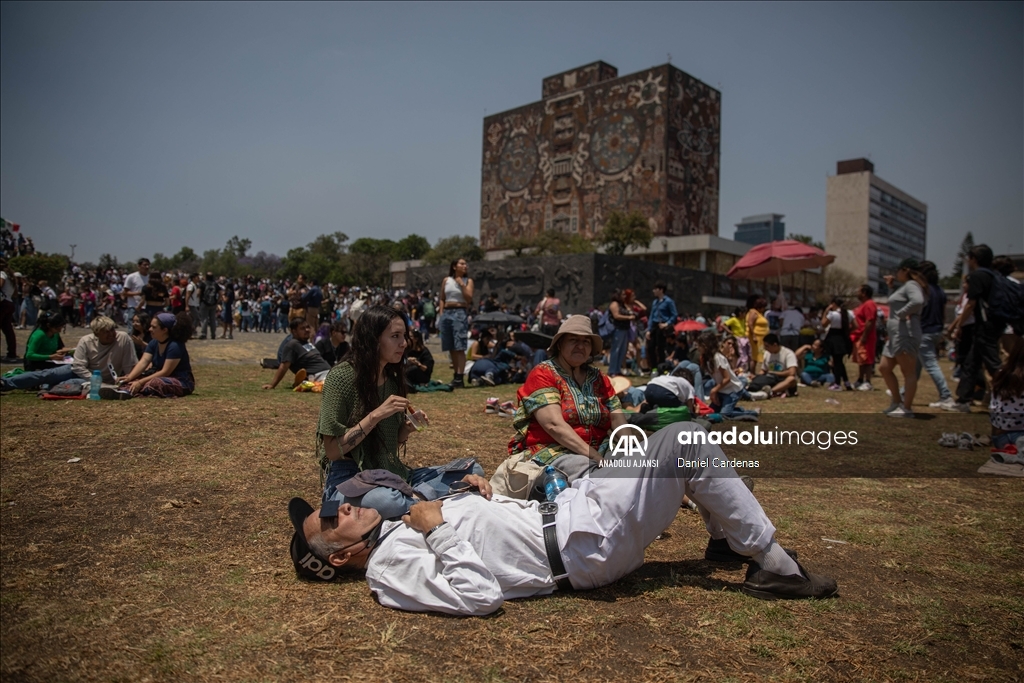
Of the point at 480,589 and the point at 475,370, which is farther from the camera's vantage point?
the point at 475,370

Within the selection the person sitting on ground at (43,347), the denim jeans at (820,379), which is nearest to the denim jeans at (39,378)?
the person sitting on ground at (43,347)

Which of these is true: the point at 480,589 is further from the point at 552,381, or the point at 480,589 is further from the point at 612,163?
the point at 612,163

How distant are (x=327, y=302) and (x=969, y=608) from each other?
61.6 feet

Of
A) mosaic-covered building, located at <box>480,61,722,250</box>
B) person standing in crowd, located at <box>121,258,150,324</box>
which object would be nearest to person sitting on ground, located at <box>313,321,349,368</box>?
person standing in crowd, located at <box>121,258,150,324</box>

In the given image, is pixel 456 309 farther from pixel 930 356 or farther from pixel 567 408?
pixel 930 356

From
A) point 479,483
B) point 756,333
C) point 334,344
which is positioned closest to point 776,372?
point 756,333

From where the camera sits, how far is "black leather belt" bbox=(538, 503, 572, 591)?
97.3 inches

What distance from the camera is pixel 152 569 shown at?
107 inches

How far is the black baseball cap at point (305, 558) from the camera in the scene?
2.58 meters

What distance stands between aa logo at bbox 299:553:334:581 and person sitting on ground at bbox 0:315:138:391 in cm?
546

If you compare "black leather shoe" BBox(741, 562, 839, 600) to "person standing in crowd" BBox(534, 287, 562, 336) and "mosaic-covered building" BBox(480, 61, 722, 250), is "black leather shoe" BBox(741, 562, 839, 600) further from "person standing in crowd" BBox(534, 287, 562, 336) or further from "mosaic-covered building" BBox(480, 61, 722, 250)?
"mosaic-covered building" BBox(480, 61, 722, 250)

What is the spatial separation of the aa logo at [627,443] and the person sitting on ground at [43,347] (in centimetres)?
692

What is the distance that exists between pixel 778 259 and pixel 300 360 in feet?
32.4

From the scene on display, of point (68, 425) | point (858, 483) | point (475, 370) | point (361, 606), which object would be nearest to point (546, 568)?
point (361, 606)
